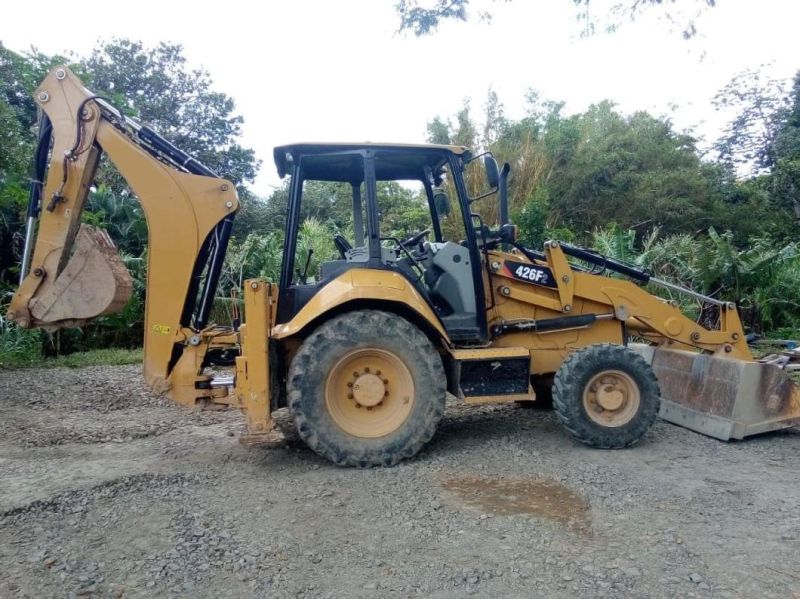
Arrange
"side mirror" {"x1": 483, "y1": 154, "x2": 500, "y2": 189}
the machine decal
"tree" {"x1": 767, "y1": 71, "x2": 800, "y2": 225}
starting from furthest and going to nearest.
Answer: "tree" {"x1": 767, "y1": 71, "x2": 800, "y2": 225}, the machine decal, "side mirror" {"x1": 483, "y1": 154, "x2": 500, "y2": 189}

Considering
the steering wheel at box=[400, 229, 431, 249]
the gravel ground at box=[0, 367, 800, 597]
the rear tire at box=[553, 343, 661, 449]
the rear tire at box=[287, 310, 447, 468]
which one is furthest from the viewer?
the steering wheel at box=[400, 229, 431, 249]

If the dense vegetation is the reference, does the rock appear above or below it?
below

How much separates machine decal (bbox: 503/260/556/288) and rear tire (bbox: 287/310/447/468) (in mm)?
1111

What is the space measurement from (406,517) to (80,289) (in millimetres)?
2894

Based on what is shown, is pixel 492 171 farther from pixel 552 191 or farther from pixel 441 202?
pixel 552 191

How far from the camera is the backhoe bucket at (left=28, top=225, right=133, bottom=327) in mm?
4523

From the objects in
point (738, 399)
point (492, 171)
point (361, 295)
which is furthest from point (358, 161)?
point (738, 399)

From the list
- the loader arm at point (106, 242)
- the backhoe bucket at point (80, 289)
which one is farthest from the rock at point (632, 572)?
the backhoe bucket at point (80, 289)

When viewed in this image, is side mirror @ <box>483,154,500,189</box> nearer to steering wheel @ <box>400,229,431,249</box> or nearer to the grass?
steering wheel @ <box>400,229,431,249</box>

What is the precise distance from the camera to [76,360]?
31.3ft

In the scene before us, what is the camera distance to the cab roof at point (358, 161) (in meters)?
4.64

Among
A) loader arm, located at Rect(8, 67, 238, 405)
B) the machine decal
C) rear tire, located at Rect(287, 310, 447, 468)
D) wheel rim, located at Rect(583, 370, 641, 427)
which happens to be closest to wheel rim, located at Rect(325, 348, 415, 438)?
rear tire, located at Rect(287, 310, 447, 468)

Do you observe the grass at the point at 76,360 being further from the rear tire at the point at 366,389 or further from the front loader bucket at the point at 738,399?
the front loader bucket at the point at 738,399

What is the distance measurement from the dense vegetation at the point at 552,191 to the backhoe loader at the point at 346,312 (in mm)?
4304
